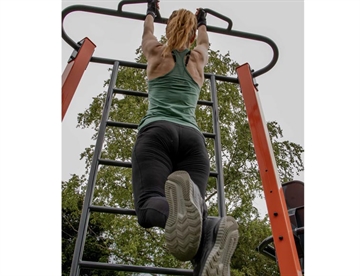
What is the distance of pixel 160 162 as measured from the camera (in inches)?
58.5

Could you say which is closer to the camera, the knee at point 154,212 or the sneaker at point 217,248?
the sneaker at point 217,248

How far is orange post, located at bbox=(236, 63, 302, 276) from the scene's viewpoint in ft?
5.64

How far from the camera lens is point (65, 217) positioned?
873 cm

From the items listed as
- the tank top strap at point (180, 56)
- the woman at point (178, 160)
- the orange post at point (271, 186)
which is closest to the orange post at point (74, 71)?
→ the woman at point (178, 160)

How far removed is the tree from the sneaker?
5.75 metres

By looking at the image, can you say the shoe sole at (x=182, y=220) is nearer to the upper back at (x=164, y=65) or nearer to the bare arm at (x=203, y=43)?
the upper back at (x=164, y=65)

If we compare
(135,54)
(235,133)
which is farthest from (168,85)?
(135,54)

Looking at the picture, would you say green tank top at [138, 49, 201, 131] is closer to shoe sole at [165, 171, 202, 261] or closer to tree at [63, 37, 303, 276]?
shoe sole at [165, 171, 202, 261]

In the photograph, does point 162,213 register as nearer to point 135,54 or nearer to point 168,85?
point 168,85

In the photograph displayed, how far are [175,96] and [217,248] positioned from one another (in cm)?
70

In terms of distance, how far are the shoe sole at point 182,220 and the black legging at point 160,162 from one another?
74mm

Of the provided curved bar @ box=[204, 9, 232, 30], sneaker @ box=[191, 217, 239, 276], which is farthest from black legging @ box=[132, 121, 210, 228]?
curved bar @ box=[204, 9, 232, 30]

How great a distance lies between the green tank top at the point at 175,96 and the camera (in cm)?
164
